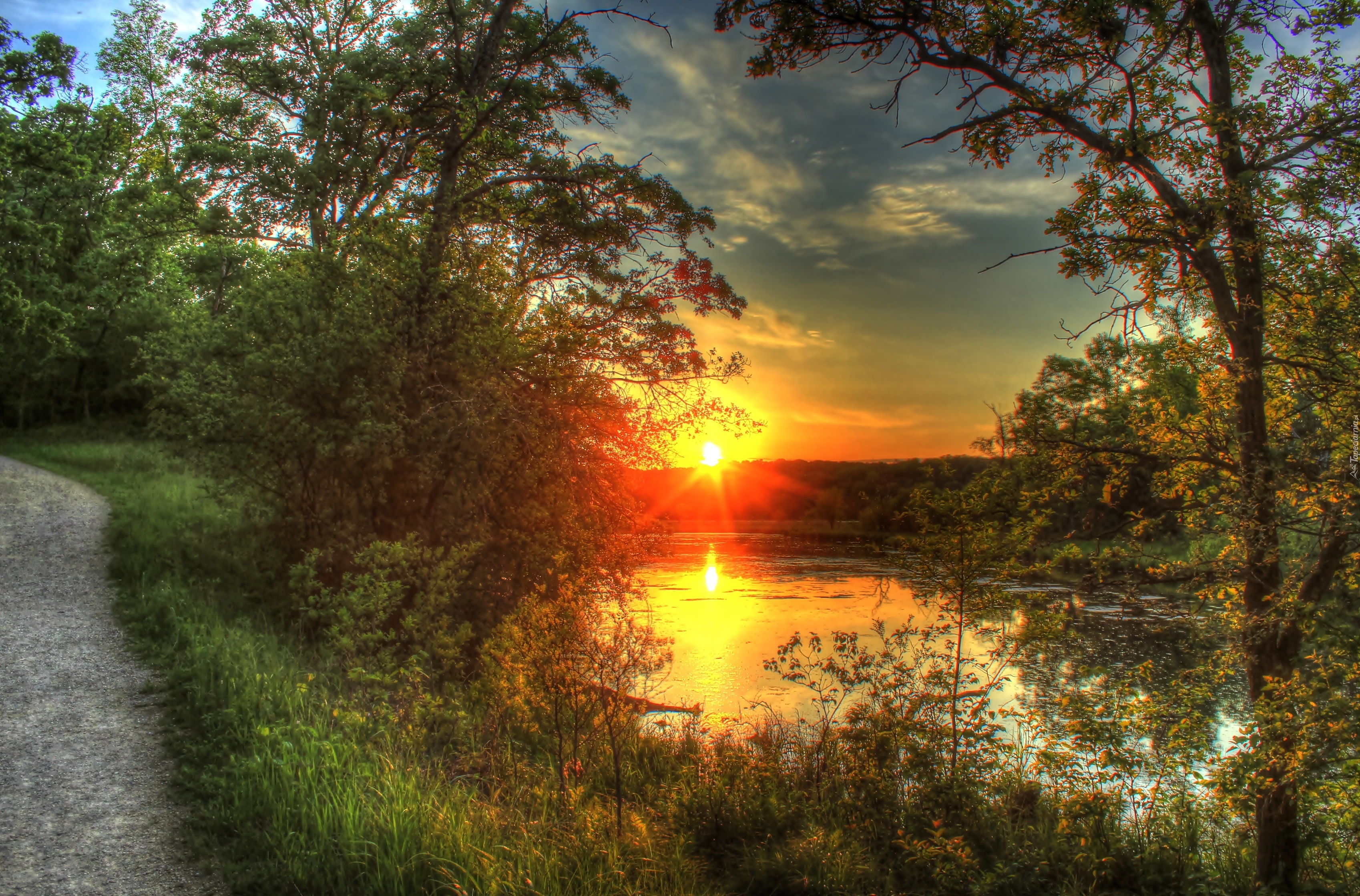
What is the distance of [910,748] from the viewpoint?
780 centimetres

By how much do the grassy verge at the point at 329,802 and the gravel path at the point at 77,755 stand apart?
0.80 feet

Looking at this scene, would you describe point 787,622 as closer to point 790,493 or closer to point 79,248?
point 79,248

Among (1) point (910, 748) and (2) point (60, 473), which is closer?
(1) point (910, 748)

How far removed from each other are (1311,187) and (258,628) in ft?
41.1

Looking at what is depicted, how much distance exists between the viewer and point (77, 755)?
5789 mm

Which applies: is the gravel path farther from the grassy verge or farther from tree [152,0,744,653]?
tree [152,0,744,653]

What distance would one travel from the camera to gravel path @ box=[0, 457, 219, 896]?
4355mm

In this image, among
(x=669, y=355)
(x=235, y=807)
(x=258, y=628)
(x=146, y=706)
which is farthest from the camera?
(x=669, y=355)

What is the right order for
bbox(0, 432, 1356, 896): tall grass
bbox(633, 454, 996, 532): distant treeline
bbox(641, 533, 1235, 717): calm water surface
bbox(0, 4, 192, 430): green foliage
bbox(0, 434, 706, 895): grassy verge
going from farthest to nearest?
bbox(633, 454, 996, 532): distant treeline → bbox(641, 533, 1235, 717): calm water surface → bbox(0, 4, 192, 430): green foliage → bbox(0, 432, 1356, 896): tall grass → bbox(0, 434, 706, 895): grassy verge

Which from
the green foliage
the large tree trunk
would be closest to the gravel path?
the green foliage

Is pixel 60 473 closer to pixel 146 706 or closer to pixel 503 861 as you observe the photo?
pixel 146 706

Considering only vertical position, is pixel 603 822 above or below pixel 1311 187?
below

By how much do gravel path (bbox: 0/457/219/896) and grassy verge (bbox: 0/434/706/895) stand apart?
24 centimetres

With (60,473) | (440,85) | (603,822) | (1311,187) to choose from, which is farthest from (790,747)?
(60,473)
